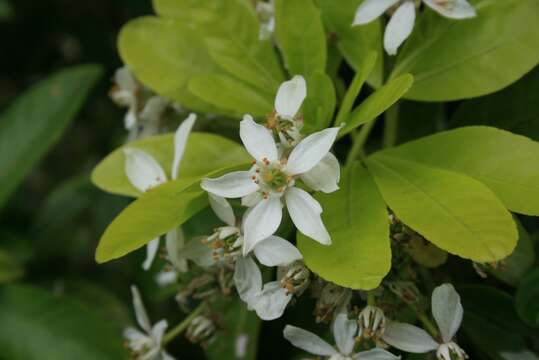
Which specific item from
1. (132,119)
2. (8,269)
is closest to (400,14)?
(132,119)

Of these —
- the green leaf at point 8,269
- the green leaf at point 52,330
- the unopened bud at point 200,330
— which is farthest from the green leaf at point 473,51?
the green leaf at point 8,269

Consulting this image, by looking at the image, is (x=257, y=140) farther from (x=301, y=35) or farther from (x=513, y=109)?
(x=513, y=109)

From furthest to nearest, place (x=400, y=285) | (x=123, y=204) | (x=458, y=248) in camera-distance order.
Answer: (x=123, y=204) < (x=400, y=285) < (x=458, y=248)

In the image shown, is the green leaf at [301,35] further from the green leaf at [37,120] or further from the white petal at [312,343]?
the green leaf at [37,120]

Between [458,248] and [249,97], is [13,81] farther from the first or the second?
[458,248]

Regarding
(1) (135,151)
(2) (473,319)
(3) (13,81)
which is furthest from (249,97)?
(3) (13,81)

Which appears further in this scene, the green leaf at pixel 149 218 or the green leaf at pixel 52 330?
the green leaf at pixel 52 330
